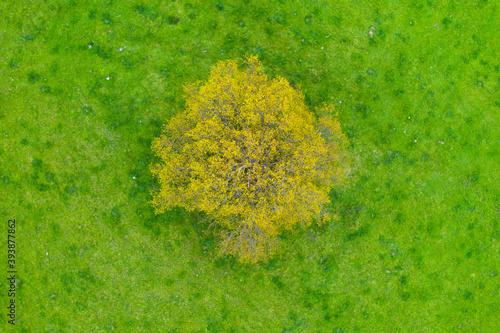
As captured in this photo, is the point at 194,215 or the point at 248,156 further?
the point at 194,215

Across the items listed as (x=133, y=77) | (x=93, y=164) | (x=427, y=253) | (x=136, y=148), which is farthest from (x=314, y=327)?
(x=133, y=77)

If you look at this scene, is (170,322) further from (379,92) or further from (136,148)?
(379,92)

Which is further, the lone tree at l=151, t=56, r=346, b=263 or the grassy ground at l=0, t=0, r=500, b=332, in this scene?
the grassy ground at l=0, t=0, r=500, b=332

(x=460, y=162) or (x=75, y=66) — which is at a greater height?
(x=460, y=162)

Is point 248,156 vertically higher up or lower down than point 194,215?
higher up
